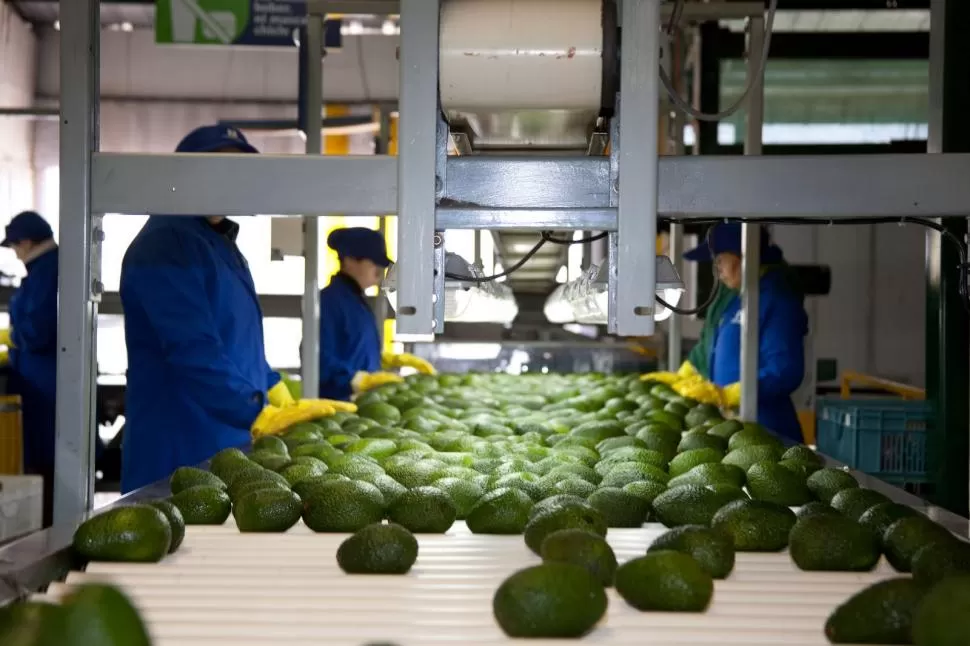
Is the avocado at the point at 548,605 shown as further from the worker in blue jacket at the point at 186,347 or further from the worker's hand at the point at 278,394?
the worker's hand at the point at 278,394

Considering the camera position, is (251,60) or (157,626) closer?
(157,626)

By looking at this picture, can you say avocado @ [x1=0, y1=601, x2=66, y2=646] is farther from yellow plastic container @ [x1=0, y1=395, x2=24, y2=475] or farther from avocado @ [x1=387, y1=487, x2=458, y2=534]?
yellow plastic container @ [x1=0, y1=395, x2=24, y2=475]

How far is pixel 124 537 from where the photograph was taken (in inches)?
69.1

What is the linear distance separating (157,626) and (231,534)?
621 mm

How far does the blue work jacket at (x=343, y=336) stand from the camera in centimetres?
576

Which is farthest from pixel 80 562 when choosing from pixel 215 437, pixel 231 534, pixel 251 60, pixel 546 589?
pixel 251 60

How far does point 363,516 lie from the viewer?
205cm

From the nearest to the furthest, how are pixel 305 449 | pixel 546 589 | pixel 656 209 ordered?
pixel 546 589 → pixel 656 209 → pixel 305 449

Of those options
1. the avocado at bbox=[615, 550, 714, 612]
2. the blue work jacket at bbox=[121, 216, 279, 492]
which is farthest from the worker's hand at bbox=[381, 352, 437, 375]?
the avocado at bbox=[615, 550, 714, 612]

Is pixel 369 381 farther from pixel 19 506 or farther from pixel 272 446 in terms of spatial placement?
pixel 272 446

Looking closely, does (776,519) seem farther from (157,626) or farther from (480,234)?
(480,234)

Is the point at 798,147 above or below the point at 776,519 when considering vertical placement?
above

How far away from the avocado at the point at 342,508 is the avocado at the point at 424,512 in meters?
0.04

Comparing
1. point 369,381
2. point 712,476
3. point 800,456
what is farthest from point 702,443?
point 369,381
